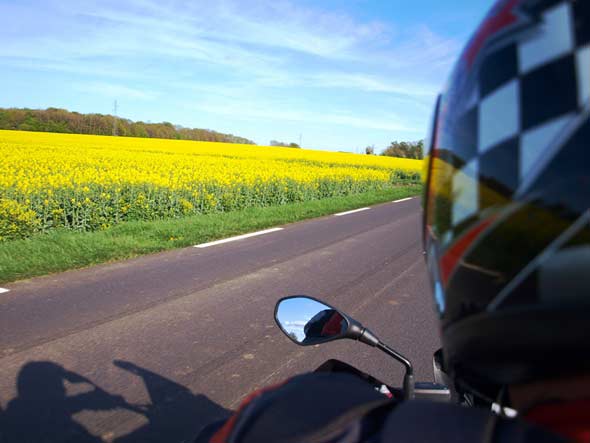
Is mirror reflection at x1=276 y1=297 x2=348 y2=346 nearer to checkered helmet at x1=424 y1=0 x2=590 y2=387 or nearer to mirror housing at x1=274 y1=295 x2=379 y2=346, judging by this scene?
mirror housing at x1=274 y1=295 x2=379 y2=346

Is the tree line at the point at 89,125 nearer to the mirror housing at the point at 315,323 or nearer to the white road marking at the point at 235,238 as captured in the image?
the white road marking at the point at 235,238

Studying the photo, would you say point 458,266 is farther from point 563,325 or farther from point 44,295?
point 44,295

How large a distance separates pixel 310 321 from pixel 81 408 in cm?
202

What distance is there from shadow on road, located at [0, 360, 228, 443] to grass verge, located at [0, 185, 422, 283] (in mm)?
2845

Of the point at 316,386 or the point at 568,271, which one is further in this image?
the point at 316,386

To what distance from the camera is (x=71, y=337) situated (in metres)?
3.96

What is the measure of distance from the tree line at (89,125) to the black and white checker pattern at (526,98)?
49036mm

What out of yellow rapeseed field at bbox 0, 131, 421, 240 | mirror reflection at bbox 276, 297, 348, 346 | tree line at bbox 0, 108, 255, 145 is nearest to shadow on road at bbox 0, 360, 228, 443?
mirror reflection at bbox 276, 297, 348, 346

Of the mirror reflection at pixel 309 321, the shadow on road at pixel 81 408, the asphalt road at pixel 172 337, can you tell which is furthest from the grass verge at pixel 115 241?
the mirror reflection at pixel 309 321

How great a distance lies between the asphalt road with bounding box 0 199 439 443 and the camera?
2.86 m

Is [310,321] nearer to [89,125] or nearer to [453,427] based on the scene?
[453,427]

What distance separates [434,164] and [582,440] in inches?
18.9

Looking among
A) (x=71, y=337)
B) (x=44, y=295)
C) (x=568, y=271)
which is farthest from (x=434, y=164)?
(x=44, y=295)

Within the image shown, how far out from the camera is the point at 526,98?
27.0 inches
